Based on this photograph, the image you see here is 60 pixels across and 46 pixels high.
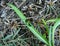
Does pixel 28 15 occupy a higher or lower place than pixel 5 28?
higher

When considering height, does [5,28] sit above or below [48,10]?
below

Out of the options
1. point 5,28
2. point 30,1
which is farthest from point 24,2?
point 5,28

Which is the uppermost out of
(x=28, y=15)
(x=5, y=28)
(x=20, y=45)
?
(x=28, y=15)

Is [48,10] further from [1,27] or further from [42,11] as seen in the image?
[1,27]

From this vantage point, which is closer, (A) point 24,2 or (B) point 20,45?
(B) point 20,45

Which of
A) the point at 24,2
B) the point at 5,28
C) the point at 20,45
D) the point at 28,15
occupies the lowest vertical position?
the point at 20,45

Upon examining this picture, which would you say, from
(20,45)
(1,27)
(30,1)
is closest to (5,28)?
(1,27)

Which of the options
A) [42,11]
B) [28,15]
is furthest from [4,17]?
[42,11]

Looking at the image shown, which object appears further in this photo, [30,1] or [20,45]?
[30,1]

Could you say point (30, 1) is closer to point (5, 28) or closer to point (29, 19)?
point (29, 19)
